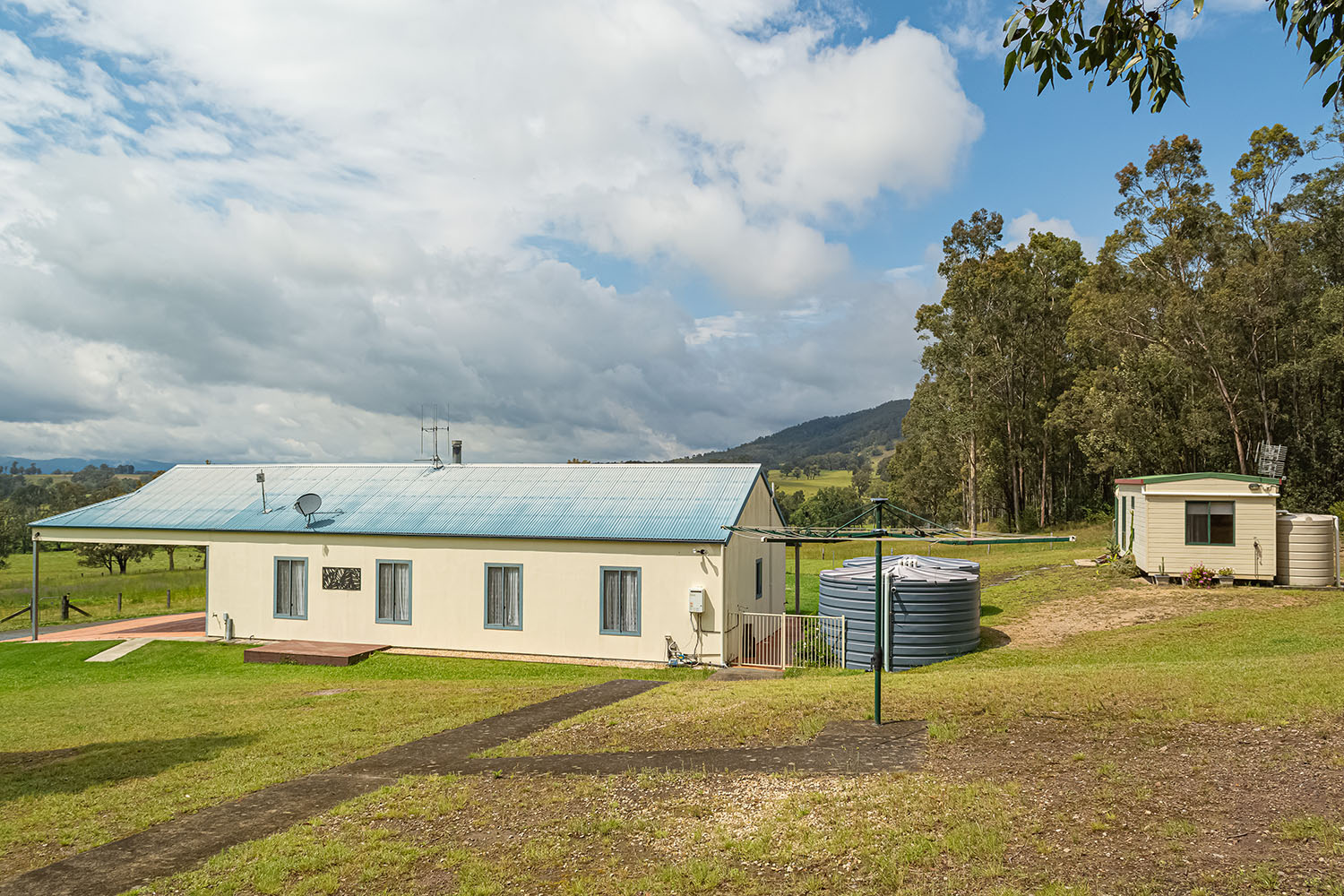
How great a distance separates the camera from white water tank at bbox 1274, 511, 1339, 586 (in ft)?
67.8

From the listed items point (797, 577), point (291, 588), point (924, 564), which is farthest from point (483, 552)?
point (924, 564)

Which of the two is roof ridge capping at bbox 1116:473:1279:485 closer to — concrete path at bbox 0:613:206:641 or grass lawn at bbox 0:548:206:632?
concrete path at bbox 0:613:206:641

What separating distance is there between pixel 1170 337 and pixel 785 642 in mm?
31238

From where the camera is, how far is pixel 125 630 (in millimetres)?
24875

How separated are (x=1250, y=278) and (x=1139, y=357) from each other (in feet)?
18.9

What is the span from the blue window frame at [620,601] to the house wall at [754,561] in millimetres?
2145

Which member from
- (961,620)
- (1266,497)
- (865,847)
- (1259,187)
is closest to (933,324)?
(1259,187)

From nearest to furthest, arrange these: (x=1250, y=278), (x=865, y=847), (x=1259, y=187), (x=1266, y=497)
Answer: (x=865, y=847) → (x=1266, y=497) → (x=1250, y=278) → (x=1259, y=187)

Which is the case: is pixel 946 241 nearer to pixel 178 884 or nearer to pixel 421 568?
pixel 421 568

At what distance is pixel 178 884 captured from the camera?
6.67 metres

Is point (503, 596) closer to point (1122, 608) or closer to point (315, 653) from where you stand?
point (315, 653)

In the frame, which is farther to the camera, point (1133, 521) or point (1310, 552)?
point (1133, 521)

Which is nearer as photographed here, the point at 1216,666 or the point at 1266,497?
the point at 1216,666

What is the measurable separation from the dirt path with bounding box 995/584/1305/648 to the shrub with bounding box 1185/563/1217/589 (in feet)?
1.16
